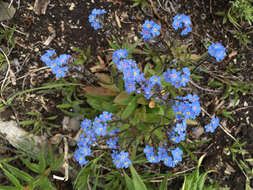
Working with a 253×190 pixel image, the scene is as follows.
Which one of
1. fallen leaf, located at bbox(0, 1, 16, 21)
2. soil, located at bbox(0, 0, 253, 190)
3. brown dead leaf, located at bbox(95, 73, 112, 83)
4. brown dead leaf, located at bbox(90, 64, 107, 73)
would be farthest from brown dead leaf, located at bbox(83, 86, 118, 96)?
fallen leaf, located at bbox(0, 1, 16, 21)

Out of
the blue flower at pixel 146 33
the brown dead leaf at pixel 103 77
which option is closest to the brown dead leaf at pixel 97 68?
the brown dead leaf at pixel 103 77

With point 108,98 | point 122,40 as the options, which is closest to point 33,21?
point 122,40

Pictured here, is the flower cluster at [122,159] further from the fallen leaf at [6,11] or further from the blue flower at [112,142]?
the fallen leaf at [6,11]

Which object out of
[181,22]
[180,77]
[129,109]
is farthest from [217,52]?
[129,109]

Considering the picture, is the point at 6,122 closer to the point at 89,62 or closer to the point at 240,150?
the point at 89,62

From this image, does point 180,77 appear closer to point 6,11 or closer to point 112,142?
point 112,142
